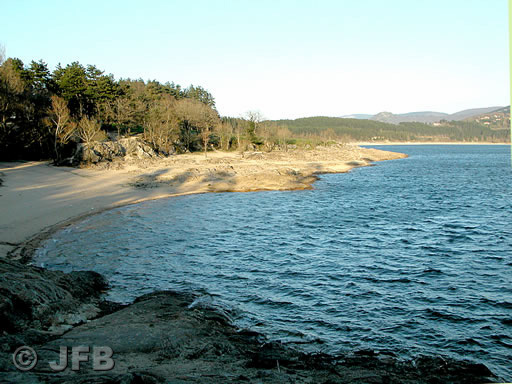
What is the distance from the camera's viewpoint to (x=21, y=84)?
47.2m

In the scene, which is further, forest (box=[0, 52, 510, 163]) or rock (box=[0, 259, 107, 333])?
forest (box=[0, 52, 510, 163])

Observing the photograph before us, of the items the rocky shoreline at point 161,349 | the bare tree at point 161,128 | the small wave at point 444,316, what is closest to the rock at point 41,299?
the rocky shoreline at point 161,349

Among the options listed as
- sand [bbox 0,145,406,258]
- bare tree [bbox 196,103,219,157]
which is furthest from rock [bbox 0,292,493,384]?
bare tree [bbox 196,103,219,157]

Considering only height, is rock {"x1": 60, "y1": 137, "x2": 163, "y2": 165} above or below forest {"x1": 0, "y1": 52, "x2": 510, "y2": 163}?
below

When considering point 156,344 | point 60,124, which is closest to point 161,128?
point 60,124

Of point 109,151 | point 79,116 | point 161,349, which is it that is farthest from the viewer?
point 79,116

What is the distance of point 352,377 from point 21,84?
53531 mm

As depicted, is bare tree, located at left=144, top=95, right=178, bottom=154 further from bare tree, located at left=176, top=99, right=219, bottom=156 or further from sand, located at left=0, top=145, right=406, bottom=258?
sand, located at left=0, top=145, right=406, bottom=258

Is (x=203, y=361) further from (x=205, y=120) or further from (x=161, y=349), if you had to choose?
(x=205, y=120)

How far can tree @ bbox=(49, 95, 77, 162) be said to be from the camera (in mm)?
46344

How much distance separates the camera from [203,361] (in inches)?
298

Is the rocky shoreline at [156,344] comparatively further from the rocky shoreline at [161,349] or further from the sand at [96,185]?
the sand at [96,185]

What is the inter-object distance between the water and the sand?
1764mm

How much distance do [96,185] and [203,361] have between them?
29.6 m
